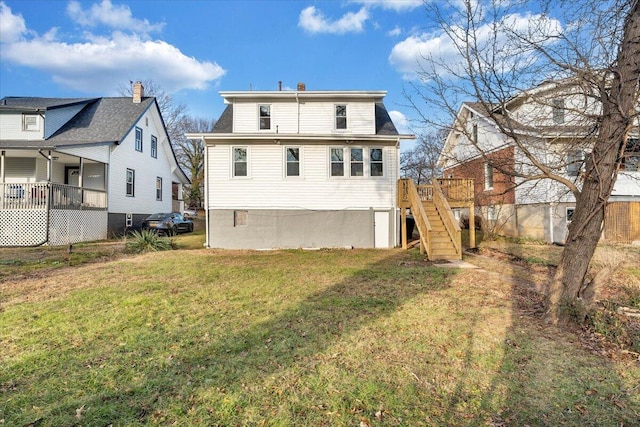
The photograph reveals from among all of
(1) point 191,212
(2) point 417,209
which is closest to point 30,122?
(2) point 417,209

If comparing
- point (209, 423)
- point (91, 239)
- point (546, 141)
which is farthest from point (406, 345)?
point (91, 239)

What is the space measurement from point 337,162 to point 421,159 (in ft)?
60.9

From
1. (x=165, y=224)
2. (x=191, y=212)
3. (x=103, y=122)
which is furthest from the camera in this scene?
(x=191, y=212)

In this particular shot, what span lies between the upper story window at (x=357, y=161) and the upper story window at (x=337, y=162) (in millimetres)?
416

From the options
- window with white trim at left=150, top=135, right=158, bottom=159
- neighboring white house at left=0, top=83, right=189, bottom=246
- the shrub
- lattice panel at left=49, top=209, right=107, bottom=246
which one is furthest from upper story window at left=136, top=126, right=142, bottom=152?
the shrub

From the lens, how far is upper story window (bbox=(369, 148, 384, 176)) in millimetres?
13711

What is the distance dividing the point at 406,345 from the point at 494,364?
970 millimetres

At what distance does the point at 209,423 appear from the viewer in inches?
103

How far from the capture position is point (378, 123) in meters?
14.7

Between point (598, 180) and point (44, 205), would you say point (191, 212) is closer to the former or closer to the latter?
point (44, 205)

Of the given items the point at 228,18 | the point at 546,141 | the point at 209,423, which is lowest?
the point at 209,423

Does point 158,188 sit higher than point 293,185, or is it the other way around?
point 158,188

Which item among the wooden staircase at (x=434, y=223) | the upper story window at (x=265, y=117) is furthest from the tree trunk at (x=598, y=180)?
the upper story window at (x=265, y=117)

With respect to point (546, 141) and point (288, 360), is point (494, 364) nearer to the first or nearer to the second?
point (288, 360)
